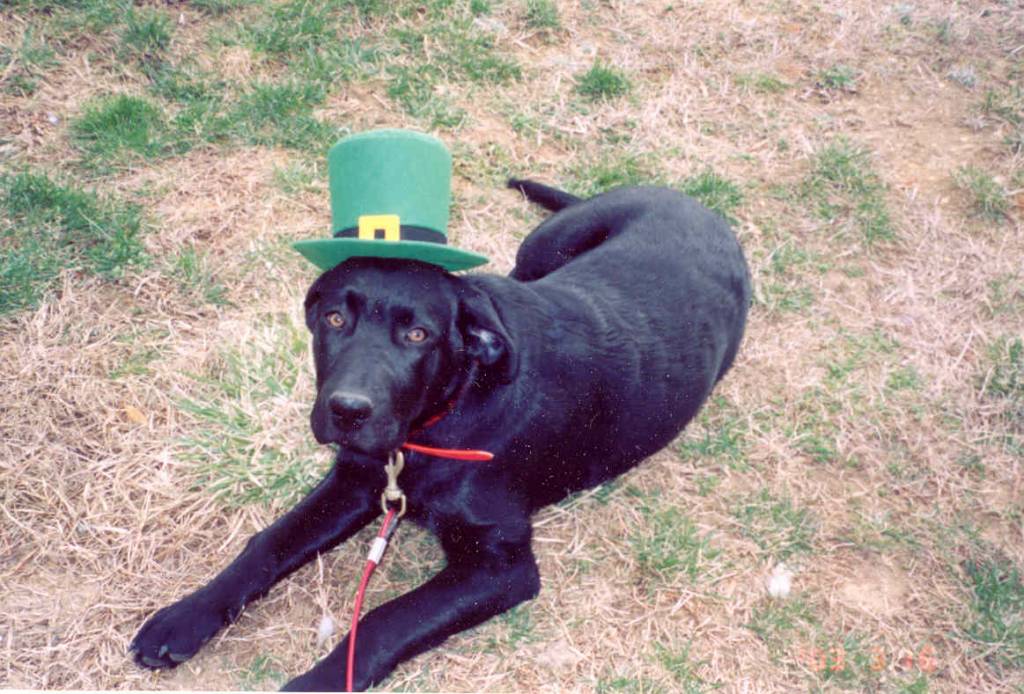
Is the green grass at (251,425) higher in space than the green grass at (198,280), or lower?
lower

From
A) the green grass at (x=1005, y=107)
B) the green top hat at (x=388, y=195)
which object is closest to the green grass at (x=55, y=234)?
the green top hat at (x=388, y=195)

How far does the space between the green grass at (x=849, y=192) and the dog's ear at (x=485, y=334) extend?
291cm

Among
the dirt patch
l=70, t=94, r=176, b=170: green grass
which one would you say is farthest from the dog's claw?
l=70, t=94, r=176, b=170: green grass

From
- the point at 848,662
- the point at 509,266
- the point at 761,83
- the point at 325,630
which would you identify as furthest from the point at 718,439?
the point at 761,83

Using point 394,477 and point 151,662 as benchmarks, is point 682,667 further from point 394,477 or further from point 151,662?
point 151,662

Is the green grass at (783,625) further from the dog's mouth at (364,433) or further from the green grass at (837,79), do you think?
the green grass at (837,79)

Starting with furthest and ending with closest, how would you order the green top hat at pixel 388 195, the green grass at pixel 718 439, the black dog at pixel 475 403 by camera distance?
1. the green grass at pixel 718 439
2. the black dog at pixel 475 403
3. the green top hat at pixel 388 195

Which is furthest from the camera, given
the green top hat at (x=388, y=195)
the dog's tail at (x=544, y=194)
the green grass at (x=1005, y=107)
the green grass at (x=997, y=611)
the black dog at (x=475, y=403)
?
the green grass at (x=1005, y=107)

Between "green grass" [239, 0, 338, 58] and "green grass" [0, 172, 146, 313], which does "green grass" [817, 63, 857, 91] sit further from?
"green grass" [0, 172, 146, 313]

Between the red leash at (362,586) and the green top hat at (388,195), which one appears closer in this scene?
the green top hat at (388,195)

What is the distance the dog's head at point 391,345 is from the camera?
244 cm

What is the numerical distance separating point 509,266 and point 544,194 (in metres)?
0.48

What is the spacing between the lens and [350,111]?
4.78 meters

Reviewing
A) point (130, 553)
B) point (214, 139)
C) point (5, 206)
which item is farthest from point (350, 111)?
point (130, 553)
